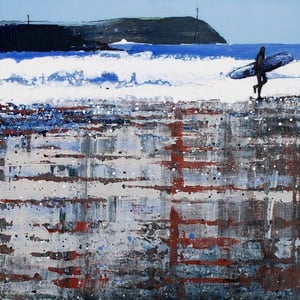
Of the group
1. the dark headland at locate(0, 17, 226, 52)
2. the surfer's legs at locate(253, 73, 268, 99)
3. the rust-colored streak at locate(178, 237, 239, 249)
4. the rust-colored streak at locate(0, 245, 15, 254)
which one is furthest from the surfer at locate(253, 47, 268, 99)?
the rust-colored streak at locate(0, 245, 15, 254)

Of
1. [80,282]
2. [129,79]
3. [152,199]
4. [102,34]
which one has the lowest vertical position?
[80,282]

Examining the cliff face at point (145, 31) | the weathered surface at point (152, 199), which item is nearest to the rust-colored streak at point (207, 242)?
the weathered surface at point (152, 199)

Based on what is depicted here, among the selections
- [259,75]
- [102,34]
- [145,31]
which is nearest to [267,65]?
[259,75]

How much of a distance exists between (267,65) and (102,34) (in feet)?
1.67

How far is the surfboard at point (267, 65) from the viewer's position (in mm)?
1567

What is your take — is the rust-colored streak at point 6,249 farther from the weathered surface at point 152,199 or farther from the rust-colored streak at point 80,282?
the rust-colored streak at point 80,282

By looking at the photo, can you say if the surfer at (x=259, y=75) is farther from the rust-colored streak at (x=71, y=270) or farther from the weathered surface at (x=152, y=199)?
the rust-colored streak at (x=71, y=270)

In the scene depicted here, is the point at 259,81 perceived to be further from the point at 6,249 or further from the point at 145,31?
the point at 6,249

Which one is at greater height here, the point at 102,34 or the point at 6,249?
the point at 102,34

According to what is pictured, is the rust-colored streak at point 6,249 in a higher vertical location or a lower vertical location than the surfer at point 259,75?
lower

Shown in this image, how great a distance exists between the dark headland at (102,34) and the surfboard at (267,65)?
0.11 m

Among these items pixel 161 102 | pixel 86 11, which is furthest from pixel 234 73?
pixel 86 11

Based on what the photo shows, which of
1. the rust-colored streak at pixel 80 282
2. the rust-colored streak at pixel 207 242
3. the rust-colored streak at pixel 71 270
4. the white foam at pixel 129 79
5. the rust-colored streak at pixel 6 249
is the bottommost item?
the rust-colored streak at pixel 80 282

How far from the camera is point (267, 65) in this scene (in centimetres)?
157
